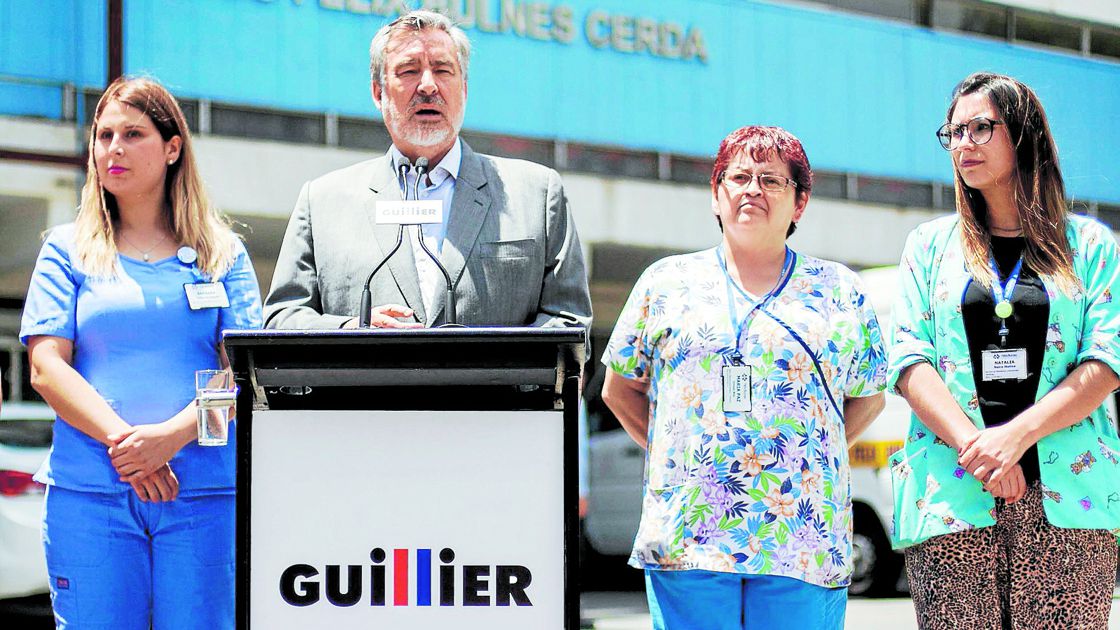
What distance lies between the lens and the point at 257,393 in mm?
2281

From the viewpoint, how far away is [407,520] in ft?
7.39

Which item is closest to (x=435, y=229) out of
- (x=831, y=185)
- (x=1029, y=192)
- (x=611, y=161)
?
(x=1029, y=192)

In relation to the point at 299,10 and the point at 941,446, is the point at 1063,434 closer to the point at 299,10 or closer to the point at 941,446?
the point at 941,446

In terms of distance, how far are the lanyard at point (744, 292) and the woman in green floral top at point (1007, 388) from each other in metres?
0.35

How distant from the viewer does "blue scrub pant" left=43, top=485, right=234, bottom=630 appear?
2947 millimetres

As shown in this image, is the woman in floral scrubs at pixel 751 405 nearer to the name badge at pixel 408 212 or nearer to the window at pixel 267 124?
the name badge at pixel 408 212

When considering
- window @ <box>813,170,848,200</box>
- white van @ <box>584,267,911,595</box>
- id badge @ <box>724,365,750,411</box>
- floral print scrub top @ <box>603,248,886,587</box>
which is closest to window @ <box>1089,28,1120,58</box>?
window @ <box>813,170,848,200</box>

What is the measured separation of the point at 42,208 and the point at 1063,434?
20.0 feet

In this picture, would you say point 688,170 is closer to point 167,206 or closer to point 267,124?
point 267,124

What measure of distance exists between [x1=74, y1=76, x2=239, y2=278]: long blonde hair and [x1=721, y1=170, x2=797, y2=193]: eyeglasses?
1.36 meters

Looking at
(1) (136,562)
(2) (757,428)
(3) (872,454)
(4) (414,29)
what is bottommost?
(3) (872,454)

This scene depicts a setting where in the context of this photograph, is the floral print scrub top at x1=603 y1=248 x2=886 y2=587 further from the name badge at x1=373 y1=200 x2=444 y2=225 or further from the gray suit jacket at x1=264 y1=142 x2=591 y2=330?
the name badge at x1=373 y1=200 x2=444 y2=225

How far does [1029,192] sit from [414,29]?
1631 mm

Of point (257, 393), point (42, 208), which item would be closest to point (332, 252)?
point (257, 393)
